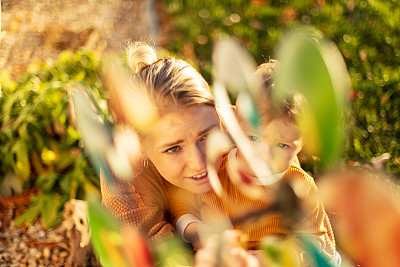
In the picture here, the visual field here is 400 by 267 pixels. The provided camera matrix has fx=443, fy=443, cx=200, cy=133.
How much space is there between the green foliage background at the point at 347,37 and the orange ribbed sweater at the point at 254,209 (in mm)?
1406

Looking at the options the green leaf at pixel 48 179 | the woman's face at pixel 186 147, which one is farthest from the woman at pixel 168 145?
the green leaf at pixel 48 179

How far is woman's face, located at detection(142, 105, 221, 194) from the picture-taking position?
2.95ft

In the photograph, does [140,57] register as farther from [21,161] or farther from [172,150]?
[21,161]

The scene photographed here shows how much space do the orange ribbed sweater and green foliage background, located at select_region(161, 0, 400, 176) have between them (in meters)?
1.41

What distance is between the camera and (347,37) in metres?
3.17

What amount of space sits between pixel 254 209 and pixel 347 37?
2.87 metres

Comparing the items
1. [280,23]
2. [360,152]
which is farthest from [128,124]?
[280,23]

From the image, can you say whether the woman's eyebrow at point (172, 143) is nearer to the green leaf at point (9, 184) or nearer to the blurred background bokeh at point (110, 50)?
the blurred background bokeh at point (110, 50)

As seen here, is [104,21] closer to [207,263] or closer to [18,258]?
[18,258]

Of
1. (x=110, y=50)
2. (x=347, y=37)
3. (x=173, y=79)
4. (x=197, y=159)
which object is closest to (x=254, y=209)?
(x=197, y=159)

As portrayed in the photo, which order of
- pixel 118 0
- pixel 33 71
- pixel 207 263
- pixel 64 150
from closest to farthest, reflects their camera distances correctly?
pixel 207 263
pixel 64 150
pixel 33 71
pixel 118 0

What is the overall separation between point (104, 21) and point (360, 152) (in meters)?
2.87

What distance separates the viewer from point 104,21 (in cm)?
428

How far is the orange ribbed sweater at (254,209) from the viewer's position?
48cm
